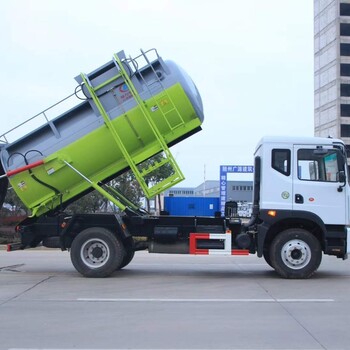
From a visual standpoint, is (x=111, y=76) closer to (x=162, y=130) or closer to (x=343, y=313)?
(x=162, y=130)

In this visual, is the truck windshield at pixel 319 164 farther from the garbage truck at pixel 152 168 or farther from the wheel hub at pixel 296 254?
the wheel hub at pixel 296 254

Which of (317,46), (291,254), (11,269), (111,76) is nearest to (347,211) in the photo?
(291,254)

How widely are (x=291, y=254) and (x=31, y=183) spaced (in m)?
5.72

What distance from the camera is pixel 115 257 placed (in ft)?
36.2

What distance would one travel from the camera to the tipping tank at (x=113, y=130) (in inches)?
429

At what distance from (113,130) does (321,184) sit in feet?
14.7

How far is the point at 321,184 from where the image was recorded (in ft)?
35.7

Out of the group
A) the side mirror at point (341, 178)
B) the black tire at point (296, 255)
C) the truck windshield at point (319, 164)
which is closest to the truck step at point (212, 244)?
the black tire at point (296, 255)

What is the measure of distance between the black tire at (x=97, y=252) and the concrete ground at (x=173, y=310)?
28 cm

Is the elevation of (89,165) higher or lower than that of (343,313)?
higher

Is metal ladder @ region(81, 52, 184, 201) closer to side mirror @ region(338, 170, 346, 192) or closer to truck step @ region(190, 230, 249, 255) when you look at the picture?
truck step @ region(190, 230, 249, 255)

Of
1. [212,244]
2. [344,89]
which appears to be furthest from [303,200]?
[344,89]

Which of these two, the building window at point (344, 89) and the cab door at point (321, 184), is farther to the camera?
the building window at point (344, 89)

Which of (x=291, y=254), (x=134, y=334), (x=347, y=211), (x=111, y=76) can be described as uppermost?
(x=111, y=76)
